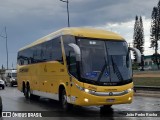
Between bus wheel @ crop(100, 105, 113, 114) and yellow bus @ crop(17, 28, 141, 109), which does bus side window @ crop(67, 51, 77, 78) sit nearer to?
yellow bus @ crop(17, 28, 141, 109)

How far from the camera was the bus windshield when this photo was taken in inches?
551

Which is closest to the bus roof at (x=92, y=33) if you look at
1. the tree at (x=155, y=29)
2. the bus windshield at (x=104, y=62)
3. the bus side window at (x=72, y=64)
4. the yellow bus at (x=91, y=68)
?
the yellow bus at (x=91, y=68)

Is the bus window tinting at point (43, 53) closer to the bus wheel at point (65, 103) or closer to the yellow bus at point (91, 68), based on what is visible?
the yellow bus at point (91, 68)

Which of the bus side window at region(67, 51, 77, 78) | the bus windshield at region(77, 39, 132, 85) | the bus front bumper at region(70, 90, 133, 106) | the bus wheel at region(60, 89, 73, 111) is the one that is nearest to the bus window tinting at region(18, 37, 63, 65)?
the bus side window at region(67, 51, 77, 78)

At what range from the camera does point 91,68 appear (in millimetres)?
14109

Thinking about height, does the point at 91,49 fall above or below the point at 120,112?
above

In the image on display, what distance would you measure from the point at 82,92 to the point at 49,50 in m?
4.99

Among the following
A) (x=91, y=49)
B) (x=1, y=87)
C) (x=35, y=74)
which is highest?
(x=91, y=49)

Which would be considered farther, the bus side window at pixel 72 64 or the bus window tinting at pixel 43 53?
the bus window tinting at pixel 43 53

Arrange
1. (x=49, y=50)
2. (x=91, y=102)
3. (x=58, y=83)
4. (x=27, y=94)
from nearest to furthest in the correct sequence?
(x=91, y=102), (x=58, y=83), (x=49, y=50), (x=27, y=94)

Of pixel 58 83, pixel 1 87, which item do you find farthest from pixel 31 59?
pixel 1 87

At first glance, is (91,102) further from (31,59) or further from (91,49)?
(31,59)

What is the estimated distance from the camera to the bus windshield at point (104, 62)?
1398cm

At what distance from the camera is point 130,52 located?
15.0m
